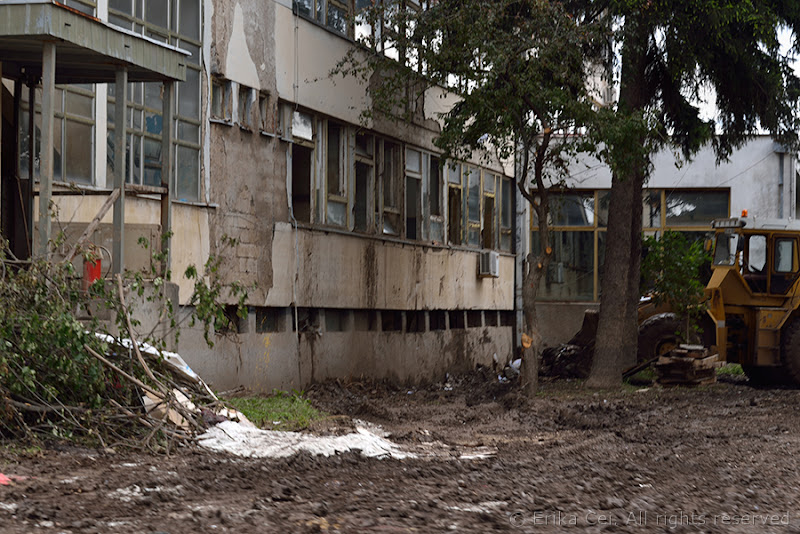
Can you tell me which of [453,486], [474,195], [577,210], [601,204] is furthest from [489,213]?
[453,486]

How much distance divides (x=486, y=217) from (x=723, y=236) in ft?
20.8

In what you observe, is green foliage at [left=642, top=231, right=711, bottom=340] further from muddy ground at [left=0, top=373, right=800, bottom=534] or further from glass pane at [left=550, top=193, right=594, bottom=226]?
glass pane at [left=550, top=193, right=594, bottom=226]

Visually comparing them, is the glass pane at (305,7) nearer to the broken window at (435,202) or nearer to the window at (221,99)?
the window at (221,99)

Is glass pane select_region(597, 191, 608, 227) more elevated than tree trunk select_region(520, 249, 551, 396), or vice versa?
glass pane select_region(597, 191, 608, 227)

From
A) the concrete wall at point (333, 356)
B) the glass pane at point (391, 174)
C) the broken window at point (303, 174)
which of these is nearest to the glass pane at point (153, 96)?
the concrete wall at point (333, 356)

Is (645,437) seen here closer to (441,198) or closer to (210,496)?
(210,496)

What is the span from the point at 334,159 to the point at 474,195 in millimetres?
6264

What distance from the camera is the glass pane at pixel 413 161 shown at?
21.5 meters

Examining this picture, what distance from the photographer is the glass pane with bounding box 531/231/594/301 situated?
99.7 ft

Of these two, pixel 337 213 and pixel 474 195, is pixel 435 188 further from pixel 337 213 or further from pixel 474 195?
pixel 337 213

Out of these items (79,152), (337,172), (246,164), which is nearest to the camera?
(79,152)

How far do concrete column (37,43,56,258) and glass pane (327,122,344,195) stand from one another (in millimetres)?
8964

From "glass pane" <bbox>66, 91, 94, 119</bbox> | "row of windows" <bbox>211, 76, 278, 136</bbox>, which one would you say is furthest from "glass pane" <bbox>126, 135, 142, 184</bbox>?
"row of windows" <bbox>211, 76, 278, 136</bbox>

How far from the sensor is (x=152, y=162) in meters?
14.4
